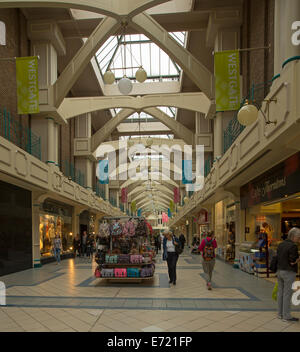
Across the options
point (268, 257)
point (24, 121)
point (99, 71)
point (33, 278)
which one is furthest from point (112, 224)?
point (99, 71)

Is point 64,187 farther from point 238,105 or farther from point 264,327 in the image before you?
point 264,327

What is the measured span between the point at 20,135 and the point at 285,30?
10.5 m

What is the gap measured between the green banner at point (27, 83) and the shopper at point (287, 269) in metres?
8.53

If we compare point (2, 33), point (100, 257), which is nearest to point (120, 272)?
point (100, 257)

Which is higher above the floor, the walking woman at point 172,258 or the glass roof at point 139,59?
the glass roof at point 139,59

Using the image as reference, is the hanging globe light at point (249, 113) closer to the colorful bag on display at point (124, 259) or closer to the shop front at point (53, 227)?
the colorful bag on display at point (124, 259)

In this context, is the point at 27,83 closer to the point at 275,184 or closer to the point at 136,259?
the point at 136,259

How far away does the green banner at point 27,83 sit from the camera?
10461 millimetres

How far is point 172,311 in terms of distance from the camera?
6211 mm

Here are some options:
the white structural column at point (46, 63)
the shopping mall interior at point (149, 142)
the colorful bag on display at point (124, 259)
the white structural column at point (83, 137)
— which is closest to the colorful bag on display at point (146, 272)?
the shopping mall interior at point (149, 142)

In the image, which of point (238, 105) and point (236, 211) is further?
point (236, 211)

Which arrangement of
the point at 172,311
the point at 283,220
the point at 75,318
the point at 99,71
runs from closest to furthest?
1. the point at 75,318
2. the point at 172,311
3. the point at 283,220
4. the point at 99,71

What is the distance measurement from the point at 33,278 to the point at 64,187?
6.24m

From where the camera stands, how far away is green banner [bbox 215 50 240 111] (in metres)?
9.35
